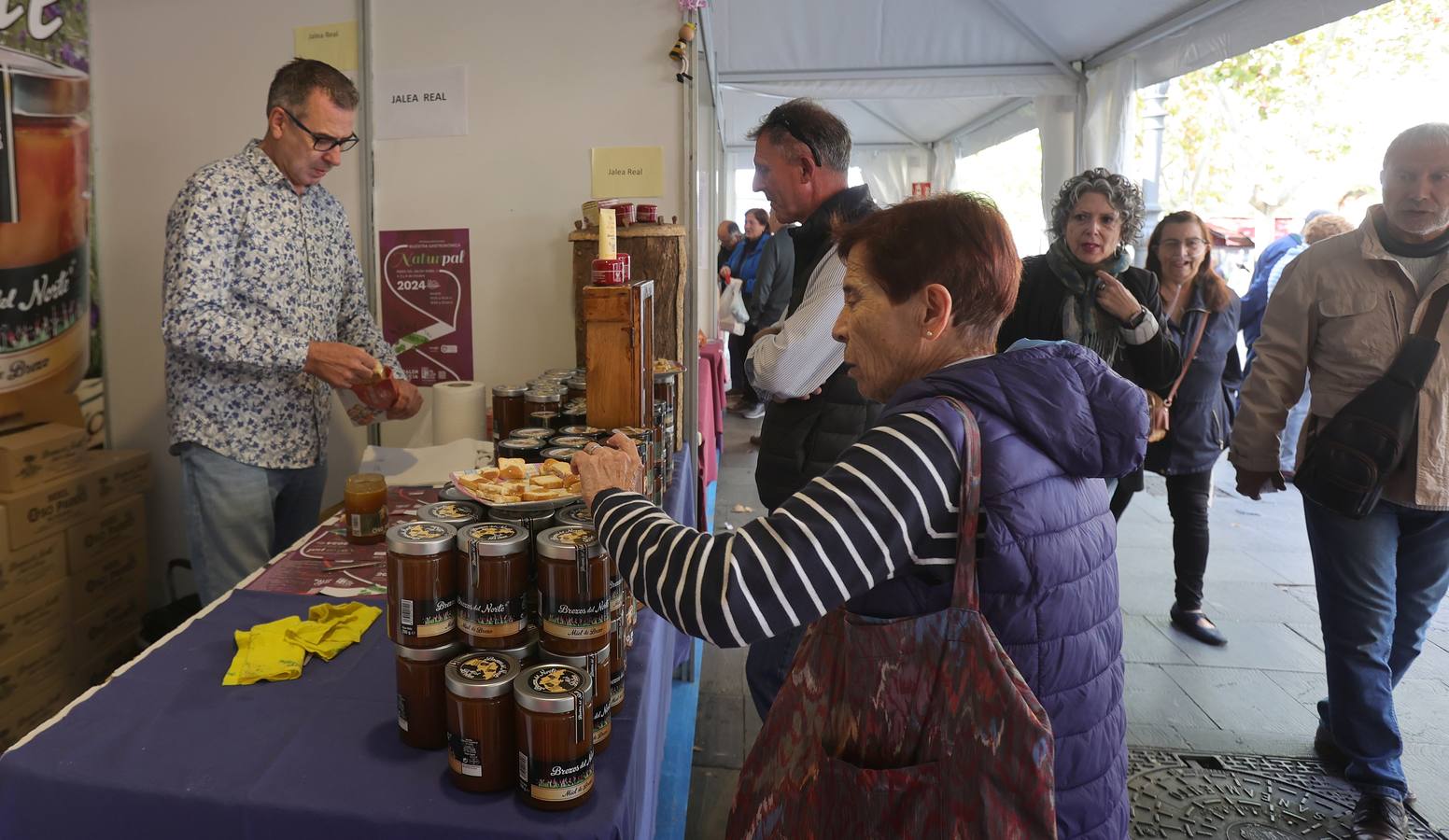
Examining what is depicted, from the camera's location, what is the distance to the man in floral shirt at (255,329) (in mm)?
2010

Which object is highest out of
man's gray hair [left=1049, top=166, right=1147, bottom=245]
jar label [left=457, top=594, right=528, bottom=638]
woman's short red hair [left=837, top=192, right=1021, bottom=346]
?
man's gray hair [left=1049, top=166, right=1147, bottom=245]

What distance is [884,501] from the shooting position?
3.16ft

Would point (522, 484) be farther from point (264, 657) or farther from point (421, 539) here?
point (264, 657)

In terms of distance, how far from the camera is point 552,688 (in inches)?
38.6

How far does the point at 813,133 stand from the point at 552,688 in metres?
1.69

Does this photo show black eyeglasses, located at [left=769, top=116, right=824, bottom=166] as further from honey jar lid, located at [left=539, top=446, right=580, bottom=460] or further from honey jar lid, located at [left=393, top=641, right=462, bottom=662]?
honey jar lid, located at [left=393, top=641, right=462, bottom=662]

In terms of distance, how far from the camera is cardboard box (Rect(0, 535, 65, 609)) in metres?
2.39

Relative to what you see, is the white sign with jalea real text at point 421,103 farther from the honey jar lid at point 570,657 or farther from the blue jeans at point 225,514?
the honey jar lid at point 570,657

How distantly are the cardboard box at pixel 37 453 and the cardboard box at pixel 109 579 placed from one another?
33 cm

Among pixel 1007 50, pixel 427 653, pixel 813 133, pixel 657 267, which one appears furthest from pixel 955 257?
pixel 1007 50

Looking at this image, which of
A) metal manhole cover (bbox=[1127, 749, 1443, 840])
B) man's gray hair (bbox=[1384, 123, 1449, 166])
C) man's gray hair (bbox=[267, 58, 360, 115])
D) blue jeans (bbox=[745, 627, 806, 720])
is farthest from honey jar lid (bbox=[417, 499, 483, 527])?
man's gray hair (bbox=[1384, 123, 1449, 166])

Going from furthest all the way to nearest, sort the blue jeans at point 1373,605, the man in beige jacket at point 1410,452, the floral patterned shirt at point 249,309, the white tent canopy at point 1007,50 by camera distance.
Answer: the white tent canopy at point 1007,50, the blue jeans at point 1373,605, the man in beige jacket at point 1410,452, the floral patterned shirt at point 249,309

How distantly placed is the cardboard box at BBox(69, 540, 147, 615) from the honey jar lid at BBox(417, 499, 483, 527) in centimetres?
218

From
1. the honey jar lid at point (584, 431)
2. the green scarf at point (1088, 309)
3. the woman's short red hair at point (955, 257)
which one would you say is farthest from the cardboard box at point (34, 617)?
the green scarf at point (1088, 309)
